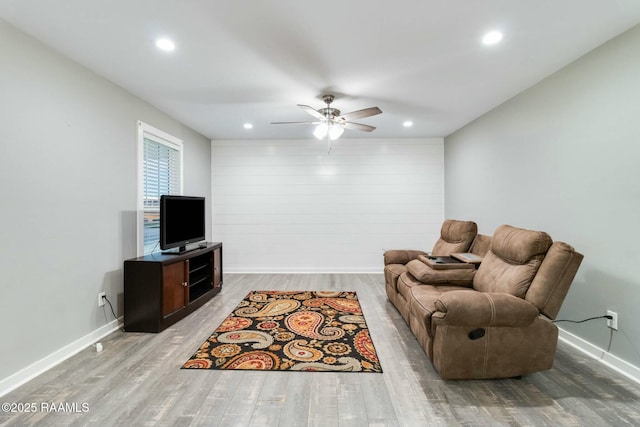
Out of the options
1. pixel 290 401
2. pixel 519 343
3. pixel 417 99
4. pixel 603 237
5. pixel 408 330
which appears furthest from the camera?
pixel 417 99

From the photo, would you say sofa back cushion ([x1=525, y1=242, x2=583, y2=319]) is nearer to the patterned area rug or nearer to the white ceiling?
the patterned area rug

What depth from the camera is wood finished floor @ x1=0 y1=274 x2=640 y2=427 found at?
166cm

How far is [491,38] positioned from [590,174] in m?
1.44

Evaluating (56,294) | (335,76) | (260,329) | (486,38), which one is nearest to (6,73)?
(56,294)

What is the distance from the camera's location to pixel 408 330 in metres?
2.87

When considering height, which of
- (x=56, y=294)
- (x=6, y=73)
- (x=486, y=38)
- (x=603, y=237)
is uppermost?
(x=486, y=38)

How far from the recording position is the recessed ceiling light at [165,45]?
216 cm

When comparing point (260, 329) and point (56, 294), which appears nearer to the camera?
point (56, 294)

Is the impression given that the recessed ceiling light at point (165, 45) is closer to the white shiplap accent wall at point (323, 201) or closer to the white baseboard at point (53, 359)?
the white baseboard at point (53, 359)

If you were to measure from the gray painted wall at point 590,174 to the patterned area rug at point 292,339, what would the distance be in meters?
1.92

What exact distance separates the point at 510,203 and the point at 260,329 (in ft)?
10.7

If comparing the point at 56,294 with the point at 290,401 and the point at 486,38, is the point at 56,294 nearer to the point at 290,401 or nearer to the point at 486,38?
the point at 290,401

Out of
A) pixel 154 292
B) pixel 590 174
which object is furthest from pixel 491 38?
pixel 154 292

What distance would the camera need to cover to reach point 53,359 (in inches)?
88.3
